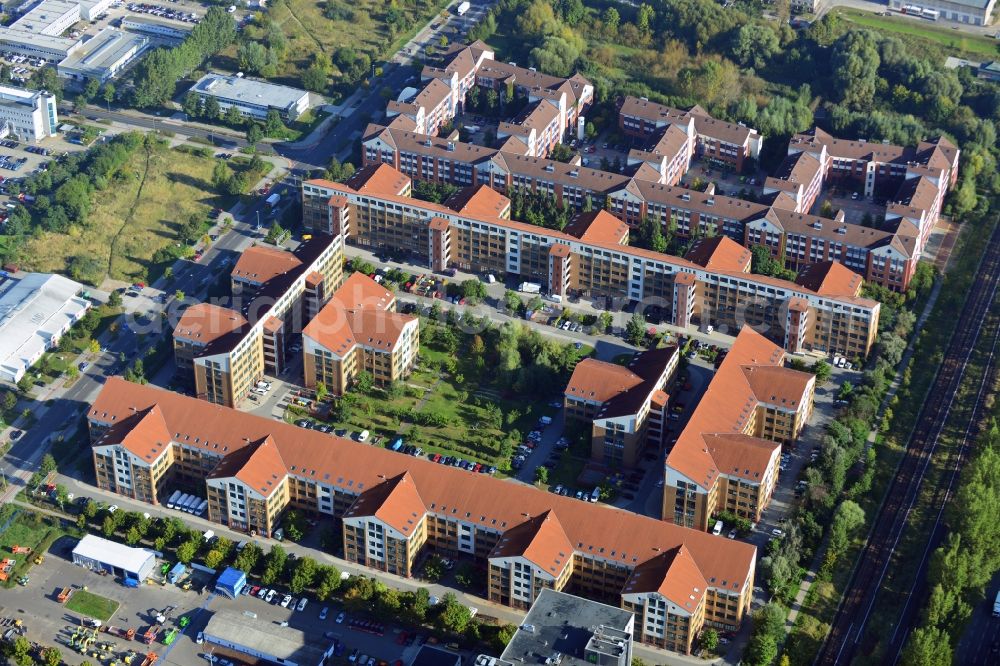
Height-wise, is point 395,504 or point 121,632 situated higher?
point 395,504

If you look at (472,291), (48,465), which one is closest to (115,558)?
(48,465)

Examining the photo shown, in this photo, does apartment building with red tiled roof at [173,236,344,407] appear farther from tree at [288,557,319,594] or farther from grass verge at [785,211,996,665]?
grass verge at [785,211,996,665]

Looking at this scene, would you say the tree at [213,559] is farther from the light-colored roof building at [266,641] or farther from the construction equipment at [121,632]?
the construction equipment at [121,632]

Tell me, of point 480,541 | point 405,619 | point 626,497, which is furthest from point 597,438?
point 405,619

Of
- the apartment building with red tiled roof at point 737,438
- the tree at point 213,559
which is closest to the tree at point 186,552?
the tree at point 213,559

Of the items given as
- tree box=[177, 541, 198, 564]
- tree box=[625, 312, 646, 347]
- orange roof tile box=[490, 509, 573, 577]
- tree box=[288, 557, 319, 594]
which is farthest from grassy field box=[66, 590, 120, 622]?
tree box=[625, 312, 646, 347]

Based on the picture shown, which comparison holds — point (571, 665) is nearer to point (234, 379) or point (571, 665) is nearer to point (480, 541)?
point (480, 541)

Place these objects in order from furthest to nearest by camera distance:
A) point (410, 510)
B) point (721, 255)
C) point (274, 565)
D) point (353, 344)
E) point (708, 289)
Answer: point (721, 255) < point (708, 289) < point (353, 344) < point (410, 510) < point (274, 565)

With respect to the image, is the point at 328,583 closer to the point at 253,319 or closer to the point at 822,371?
the point at 253,319
